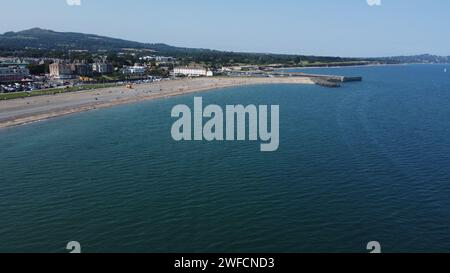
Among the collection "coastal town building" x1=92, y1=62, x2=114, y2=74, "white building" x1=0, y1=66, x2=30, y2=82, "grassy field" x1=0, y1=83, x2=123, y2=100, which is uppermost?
"coastal town building" x1=92, y1=62, x2=114, y2=74

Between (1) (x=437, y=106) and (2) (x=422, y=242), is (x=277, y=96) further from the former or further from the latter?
(2) (x=422, y=242)

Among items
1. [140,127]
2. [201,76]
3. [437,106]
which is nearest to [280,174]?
[140,127]

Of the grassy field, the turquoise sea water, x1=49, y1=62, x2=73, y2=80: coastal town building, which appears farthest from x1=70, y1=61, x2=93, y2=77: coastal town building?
the turquoise sea water

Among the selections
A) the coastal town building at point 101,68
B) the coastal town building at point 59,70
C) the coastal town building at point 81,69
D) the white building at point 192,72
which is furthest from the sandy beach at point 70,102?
the white building at point 192,72

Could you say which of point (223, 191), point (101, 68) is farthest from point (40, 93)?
point (223, 191)

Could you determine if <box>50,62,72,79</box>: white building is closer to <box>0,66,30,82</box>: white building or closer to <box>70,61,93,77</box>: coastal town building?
<box>70,61,93,77</box>: coastal town building

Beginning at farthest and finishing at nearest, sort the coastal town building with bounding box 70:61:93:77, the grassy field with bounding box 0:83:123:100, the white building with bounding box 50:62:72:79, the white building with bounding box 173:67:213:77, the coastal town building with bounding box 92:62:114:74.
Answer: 1. the white building with bounding box 173:67:213:77
2. the coastal town building with bounding box 92:62:114:74
3. the coastal town building with bounding box 70:61:93:77
4. the white building with bounding box 50:62:72:79
5. the grassy field with bounding box 0:83:123:100

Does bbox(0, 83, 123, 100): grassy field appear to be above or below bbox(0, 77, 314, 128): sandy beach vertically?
above

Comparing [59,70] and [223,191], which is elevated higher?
[59,70]

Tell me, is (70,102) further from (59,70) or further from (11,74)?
(59,70)
